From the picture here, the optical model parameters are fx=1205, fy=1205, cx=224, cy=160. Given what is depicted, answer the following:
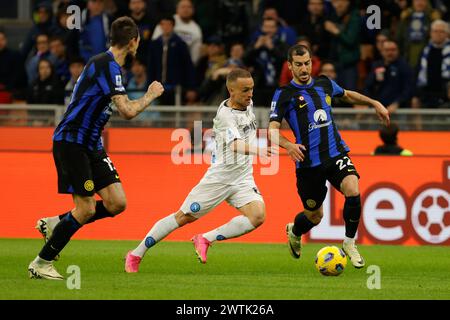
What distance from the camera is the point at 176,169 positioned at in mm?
16344

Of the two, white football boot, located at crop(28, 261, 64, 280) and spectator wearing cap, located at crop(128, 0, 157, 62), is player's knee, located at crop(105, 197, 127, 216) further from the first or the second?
spectator wearing cap, located at crop(128, 0, 157, 62)

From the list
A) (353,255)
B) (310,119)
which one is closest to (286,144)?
(310,119)

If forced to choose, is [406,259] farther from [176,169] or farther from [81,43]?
[81,43]

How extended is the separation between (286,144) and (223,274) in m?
1.44

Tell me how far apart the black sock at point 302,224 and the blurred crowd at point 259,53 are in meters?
5.64

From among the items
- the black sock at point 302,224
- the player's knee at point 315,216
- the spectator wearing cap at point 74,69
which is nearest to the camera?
the player's knee at point 315,216

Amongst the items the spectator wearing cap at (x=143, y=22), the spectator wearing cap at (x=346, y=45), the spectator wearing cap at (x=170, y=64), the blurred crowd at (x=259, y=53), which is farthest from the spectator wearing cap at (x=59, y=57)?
the spectator wearing cap at (x=346, y=45)

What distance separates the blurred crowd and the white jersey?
6377 millimetres

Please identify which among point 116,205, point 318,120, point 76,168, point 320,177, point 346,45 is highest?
point 346,45

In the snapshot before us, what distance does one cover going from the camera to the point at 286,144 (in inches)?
466

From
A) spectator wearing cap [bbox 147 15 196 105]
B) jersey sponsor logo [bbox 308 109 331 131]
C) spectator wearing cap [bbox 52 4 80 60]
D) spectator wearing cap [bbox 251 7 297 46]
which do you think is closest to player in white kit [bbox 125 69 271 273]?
jersey sponsor logo [bbox 308 109 331 131]

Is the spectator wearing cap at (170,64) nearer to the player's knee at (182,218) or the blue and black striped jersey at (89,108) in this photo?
the player's knee at (182,218)

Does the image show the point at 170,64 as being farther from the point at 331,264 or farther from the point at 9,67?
the point at 331,264

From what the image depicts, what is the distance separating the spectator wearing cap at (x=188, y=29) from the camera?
792 inches
